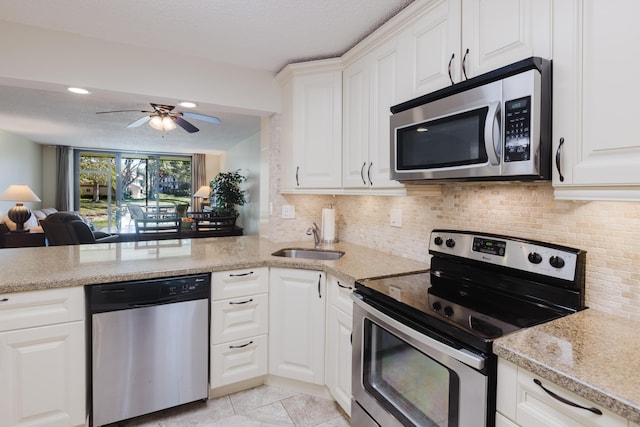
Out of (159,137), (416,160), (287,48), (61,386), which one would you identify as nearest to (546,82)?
(416,160)

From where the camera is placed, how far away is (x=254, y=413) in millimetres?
1927

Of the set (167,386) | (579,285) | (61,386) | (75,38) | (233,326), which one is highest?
(75,38)

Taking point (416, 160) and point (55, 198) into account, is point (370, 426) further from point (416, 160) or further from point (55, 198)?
point (55, 198)

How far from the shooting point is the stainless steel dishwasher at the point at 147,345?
169 cm

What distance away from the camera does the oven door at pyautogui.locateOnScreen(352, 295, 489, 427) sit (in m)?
1.01

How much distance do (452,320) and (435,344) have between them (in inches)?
3.8

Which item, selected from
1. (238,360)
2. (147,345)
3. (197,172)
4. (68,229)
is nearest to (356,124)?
(238,360)

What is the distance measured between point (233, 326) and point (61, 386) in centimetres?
83

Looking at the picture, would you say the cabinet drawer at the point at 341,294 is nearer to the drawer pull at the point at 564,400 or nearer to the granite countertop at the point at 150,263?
the granite countertop at the point at 150,263

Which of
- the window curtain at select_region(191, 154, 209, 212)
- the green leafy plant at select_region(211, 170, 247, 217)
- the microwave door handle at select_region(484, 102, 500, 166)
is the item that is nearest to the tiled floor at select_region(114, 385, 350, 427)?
the microwave door handle at select_region(484, 102, 500, 166)

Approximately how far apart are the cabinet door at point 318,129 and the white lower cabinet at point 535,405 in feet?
5.01

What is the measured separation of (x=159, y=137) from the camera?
6.59m

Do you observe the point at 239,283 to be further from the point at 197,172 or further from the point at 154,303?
the point at 197,172

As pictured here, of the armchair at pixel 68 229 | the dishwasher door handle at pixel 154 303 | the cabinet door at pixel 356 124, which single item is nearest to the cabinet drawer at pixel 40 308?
the dishwasher door handle at pixel 154 303
